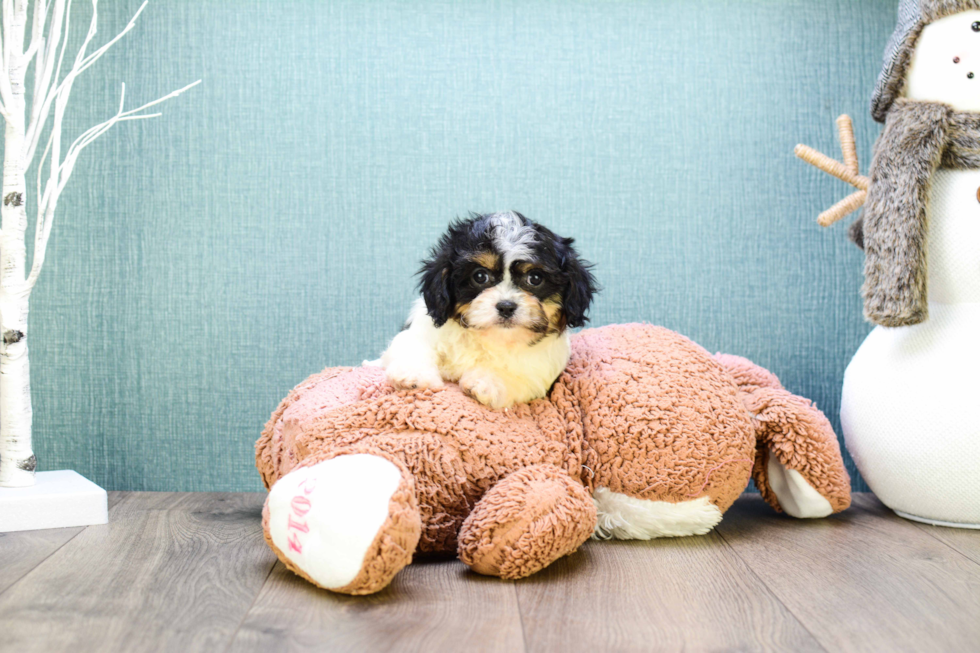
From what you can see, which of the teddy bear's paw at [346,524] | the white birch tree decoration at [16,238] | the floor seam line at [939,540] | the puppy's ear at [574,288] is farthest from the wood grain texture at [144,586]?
the floor seam line at [939,540]

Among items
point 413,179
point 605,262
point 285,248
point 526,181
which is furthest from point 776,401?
point 285,248

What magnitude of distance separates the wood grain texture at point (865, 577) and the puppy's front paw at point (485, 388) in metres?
0.57

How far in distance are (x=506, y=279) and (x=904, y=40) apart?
1084mm

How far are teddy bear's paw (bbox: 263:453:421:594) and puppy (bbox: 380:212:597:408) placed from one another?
0.33 meters

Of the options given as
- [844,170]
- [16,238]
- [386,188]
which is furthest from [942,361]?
[16,238]

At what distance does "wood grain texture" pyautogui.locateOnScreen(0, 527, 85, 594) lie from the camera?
148 centimetres

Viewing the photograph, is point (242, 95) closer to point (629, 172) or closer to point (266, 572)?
point (629, 172)

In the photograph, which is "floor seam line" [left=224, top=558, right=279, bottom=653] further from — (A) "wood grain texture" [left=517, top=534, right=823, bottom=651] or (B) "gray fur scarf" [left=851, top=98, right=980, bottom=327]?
(B) "gray fur scarf" [left=851, top=98, right=980, bottom=327]

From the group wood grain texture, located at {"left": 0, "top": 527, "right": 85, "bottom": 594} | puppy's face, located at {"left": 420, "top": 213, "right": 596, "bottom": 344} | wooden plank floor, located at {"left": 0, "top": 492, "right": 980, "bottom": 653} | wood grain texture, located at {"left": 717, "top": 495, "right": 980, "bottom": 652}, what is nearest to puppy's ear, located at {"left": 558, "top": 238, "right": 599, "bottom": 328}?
puppy's face, located at {"left": 420, "top": 213, "right": 596, "bottom": 344}

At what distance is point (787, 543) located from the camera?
177 cm

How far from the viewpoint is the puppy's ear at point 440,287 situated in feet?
5.28

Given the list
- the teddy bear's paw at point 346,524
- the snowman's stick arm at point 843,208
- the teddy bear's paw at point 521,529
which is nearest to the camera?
the teddy bear's paw at point 346,524

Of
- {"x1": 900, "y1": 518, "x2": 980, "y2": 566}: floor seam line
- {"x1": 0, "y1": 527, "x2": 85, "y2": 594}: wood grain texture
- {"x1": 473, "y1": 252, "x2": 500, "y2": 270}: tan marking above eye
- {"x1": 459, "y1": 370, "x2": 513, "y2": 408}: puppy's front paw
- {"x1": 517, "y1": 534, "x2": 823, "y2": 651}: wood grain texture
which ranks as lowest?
{"x1": 0, "y1": 527, "x2": 85, "y2": 594}: wood grain texture

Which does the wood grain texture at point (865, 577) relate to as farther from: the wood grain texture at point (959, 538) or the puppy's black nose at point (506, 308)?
the puppy's black nose at point (506, 308)
